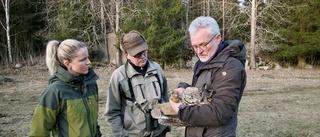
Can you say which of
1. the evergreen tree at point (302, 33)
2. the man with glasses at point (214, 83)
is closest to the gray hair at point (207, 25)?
the man with glasses at point (214, 83)

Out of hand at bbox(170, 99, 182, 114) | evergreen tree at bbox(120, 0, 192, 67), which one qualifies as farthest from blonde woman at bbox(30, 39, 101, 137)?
evergreen tree at bbox(120, 0, 192, 67)

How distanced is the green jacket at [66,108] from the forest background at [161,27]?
14.5m

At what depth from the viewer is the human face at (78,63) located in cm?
223

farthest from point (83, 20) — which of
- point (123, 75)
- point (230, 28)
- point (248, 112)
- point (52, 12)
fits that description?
point (123, 75)

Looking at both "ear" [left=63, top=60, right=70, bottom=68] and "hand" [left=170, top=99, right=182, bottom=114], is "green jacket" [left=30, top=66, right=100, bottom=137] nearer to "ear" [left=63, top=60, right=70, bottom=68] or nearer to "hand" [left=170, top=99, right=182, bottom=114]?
"ear" [left=63, top=60, right=70, bottom=68]

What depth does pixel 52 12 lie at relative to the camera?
21391mm

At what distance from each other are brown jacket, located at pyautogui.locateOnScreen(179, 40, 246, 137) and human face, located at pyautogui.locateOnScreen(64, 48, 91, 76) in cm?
97

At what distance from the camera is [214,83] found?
1.71 metres

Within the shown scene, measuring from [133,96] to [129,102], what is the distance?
2.6 inches

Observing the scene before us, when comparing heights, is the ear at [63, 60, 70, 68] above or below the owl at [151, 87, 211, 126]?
above

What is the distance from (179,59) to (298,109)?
38.7ft

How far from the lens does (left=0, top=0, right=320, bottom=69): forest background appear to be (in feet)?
57.2

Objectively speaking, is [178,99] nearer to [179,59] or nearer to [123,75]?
[123,75]

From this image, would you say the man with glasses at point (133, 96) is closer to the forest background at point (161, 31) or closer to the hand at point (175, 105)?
the hand at point (175, 105)
